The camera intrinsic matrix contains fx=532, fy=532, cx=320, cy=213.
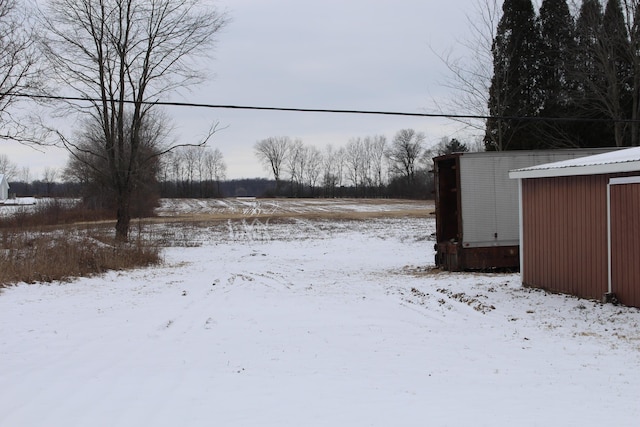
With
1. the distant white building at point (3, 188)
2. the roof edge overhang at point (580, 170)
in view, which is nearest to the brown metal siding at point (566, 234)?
the roof edge overhang at point (580, 170)

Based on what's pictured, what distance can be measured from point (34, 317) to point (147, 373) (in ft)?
13.2

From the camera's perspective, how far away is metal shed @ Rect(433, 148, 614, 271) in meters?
14.1

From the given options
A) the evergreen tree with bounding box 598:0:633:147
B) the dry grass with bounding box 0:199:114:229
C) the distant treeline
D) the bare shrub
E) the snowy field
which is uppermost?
the evergreen tree with bounding box 598:0:633:147

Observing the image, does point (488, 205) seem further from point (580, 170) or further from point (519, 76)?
point (519, 76)

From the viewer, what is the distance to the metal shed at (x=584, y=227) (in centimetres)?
804

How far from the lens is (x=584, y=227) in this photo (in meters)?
9.03

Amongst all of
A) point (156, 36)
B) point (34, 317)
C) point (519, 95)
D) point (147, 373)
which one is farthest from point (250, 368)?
point (519, 95)

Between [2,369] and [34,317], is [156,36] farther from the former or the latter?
[2,369]

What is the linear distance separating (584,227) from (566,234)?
20.6 inches

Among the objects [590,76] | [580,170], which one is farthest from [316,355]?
[590,76]

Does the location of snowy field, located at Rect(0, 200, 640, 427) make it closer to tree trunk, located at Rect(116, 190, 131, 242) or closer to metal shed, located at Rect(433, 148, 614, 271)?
metal shed, located at Rect(433, 148, 614, 271)

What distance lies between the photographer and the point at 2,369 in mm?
5551

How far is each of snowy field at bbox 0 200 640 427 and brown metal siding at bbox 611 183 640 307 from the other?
35 cm

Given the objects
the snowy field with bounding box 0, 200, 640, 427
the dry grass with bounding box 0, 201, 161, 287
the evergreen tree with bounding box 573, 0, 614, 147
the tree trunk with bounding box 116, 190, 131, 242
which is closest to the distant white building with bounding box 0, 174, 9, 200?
the tree trunk with bounding box 116, 190, 131, 242
